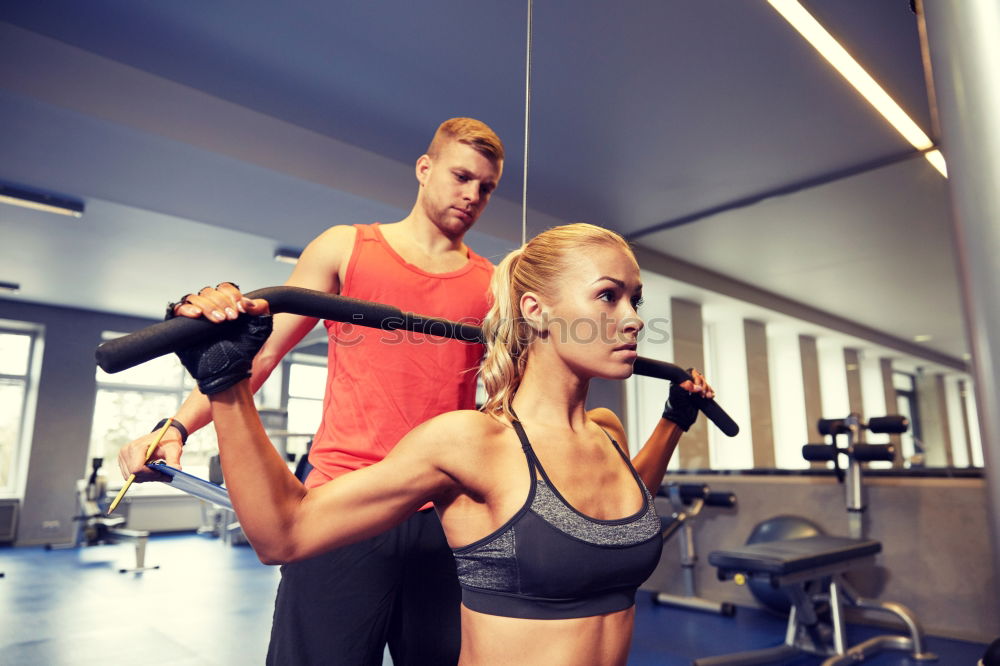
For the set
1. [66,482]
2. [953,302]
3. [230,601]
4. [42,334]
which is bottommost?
[230,601]

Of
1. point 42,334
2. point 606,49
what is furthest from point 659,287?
point 42,334

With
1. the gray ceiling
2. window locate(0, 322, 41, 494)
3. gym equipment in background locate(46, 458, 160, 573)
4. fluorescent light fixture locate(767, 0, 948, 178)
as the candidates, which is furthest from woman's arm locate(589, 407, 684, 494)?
window locate(0, 322, 41, 494)

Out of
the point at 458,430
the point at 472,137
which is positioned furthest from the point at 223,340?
the point at 472,137

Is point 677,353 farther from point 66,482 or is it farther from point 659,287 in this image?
point 66,482

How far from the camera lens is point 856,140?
4281mm

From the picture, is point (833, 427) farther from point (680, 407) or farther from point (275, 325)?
point (275, 325)

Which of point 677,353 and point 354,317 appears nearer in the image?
point 354,317

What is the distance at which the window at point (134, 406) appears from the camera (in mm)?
8766

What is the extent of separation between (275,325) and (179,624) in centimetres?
325

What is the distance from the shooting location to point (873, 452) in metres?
3.33

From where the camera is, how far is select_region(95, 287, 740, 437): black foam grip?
2.25ft

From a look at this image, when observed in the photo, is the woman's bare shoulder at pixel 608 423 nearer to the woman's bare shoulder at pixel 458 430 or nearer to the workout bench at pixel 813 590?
the woman's bare shoulder at pixel 458 430

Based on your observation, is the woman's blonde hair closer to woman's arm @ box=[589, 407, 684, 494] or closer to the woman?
the woman

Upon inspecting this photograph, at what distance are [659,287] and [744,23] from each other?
11.3ft
